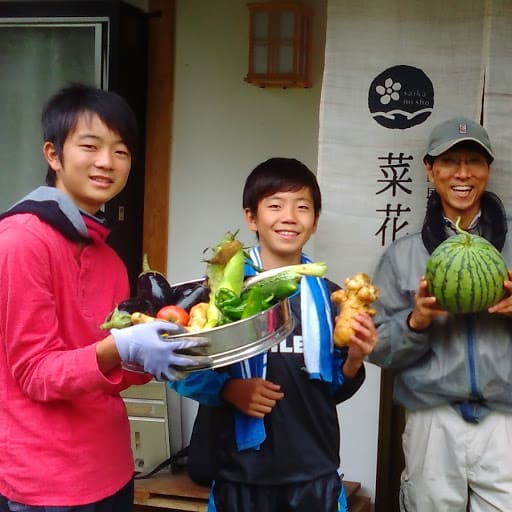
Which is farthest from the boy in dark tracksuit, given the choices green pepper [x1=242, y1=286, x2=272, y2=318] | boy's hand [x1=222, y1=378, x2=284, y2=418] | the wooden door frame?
the wooden door frame

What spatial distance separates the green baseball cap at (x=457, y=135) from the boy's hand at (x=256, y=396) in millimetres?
1269

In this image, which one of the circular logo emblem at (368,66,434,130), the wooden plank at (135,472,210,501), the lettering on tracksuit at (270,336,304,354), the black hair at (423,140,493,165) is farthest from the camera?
the wooden plank at (135,472,210,501)

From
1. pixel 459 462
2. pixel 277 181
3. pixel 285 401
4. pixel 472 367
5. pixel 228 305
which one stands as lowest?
pixel 459 462

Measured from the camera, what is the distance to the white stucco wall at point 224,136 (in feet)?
16.8

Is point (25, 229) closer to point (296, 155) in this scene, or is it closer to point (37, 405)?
point (37, 405)

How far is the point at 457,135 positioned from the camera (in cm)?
357

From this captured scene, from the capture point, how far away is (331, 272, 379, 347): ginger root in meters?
3.02

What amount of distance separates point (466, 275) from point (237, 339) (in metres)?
1.06

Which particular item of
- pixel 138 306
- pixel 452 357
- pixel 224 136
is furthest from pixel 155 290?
pixel 224 136

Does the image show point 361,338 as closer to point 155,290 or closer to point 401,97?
point 155,290

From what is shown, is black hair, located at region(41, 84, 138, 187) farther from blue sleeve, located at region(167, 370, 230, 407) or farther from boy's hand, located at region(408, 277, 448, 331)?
boy's hand, located at region(408, 277, 448, 331)

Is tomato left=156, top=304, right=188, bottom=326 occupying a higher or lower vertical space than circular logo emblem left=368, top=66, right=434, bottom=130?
lower

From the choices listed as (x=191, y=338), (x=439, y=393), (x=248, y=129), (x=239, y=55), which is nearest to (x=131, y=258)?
(x=248, y=129)

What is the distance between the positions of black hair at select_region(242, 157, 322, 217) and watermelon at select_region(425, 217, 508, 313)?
59cm
